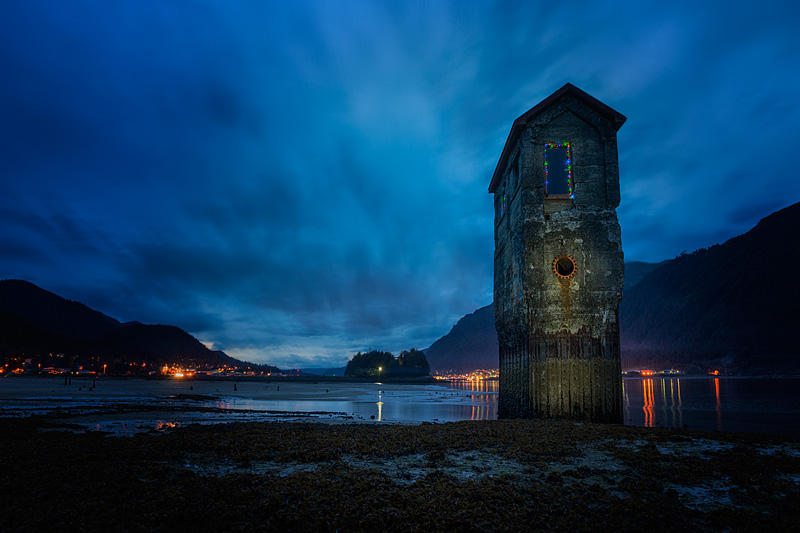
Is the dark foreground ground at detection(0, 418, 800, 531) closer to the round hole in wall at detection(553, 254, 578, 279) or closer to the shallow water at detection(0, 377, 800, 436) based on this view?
the round hole in wall at detection(553, 254, 578, 279)

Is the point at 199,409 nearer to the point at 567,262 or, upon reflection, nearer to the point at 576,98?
the point at 567,262

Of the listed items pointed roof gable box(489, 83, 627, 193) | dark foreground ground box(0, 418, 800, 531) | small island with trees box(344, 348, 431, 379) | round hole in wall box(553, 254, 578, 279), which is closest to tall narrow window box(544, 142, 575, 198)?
pointed roof gable box(489, 83, 627, 193)

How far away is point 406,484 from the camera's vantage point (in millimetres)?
8031

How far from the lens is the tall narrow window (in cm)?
1970

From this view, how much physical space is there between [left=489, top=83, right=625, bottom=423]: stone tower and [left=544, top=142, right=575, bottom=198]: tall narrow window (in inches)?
1.9

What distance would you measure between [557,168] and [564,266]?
16.1 feet

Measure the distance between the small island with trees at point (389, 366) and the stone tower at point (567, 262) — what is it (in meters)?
156

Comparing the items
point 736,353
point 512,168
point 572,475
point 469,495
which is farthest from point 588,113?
point 736,353

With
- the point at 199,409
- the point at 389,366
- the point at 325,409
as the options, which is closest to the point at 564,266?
the point at 325,409

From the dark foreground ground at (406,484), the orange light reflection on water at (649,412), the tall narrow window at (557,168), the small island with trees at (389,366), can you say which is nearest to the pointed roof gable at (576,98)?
the tall narrow window at (557,168)

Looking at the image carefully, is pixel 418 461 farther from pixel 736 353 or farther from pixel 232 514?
pixel 736 353

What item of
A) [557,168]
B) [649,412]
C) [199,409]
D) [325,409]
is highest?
[557,168]

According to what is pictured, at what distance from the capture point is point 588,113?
65.5 ft

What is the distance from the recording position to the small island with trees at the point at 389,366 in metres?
173
